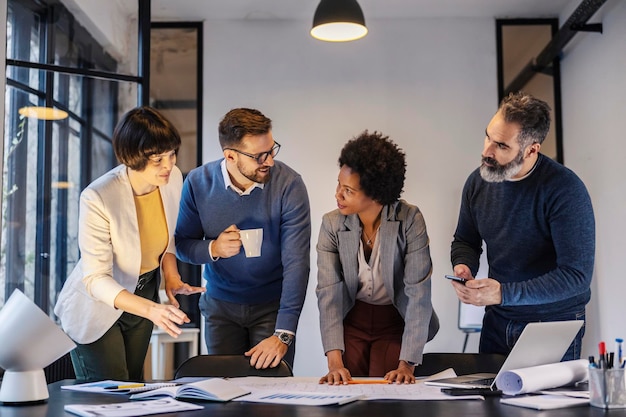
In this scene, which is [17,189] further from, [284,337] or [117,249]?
[284,337]

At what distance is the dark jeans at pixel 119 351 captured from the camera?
2.48m

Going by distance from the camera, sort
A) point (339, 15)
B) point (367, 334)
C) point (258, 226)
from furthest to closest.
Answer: point (339, 15) → point (258, 226) → point (367, 334)

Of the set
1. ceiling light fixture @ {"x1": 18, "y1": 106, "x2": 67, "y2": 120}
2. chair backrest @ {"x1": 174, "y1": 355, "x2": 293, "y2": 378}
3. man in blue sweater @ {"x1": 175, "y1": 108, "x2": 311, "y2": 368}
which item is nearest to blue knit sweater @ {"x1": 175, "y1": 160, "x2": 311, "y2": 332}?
man in blue sweater @ {"x1": 175, "y1": 108, "x2": 311, "y2": 368}

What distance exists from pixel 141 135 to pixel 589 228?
60.4 inches

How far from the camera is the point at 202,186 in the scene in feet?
8.97

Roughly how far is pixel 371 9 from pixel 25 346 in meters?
4.48

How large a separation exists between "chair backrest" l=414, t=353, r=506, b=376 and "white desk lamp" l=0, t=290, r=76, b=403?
116cm

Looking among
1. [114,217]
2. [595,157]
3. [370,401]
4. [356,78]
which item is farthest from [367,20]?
[370,401]

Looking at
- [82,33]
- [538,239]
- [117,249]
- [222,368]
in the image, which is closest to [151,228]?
[117,249]

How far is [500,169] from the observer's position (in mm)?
2559

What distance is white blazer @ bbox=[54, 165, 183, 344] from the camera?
245 cm

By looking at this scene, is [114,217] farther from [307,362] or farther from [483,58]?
[483,58]

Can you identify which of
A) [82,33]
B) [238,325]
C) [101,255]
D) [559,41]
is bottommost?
[238,325]

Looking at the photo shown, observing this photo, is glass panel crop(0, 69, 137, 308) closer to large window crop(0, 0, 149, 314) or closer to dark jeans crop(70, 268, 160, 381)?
large window crop(0, 0, 149, 314)
